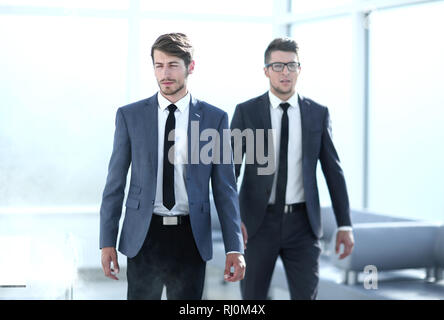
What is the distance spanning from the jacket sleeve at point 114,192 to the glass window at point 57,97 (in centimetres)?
42

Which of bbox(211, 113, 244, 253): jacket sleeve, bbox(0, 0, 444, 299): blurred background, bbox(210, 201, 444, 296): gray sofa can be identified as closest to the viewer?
bbox(211, 113, 244, 253): jacket sleeve

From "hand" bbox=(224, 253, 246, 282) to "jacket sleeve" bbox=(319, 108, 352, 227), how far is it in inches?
26.4

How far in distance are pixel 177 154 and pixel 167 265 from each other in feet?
0.92

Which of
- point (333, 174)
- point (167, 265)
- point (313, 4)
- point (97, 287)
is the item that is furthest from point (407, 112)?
point (167, 265)

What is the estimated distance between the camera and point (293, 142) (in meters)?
2.30

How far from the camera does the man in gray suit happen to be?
1.71 meters

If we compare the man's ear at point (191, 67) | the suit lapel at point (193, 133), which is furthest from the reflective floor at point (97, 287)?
the man's ear at point (191, 67)

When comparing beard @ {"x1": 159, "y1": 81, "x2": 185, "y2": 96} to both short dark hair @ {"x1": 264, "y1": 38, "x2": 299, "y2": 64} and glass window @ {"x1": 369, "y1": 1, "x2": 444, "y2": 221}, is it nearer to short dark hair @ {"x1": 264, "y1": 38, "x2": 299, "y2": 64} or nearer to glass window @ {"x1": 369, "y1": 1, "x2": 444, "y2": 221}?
short dark hair @ {"x1": 264, "y1": 38, "x2": 299, "y2": 64}

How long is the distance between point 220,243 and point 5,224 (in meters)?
1.93

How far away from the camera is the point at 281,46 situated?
224 centimetres

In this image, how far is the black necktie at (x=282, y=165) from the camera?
7.51 feet

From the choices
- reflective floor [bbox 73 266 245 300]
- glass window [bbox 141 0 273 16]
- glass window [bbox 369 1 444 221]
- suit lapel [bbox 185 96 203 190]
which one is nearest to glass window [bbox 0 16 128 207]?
glass window [bbox 141 0 273 16]
